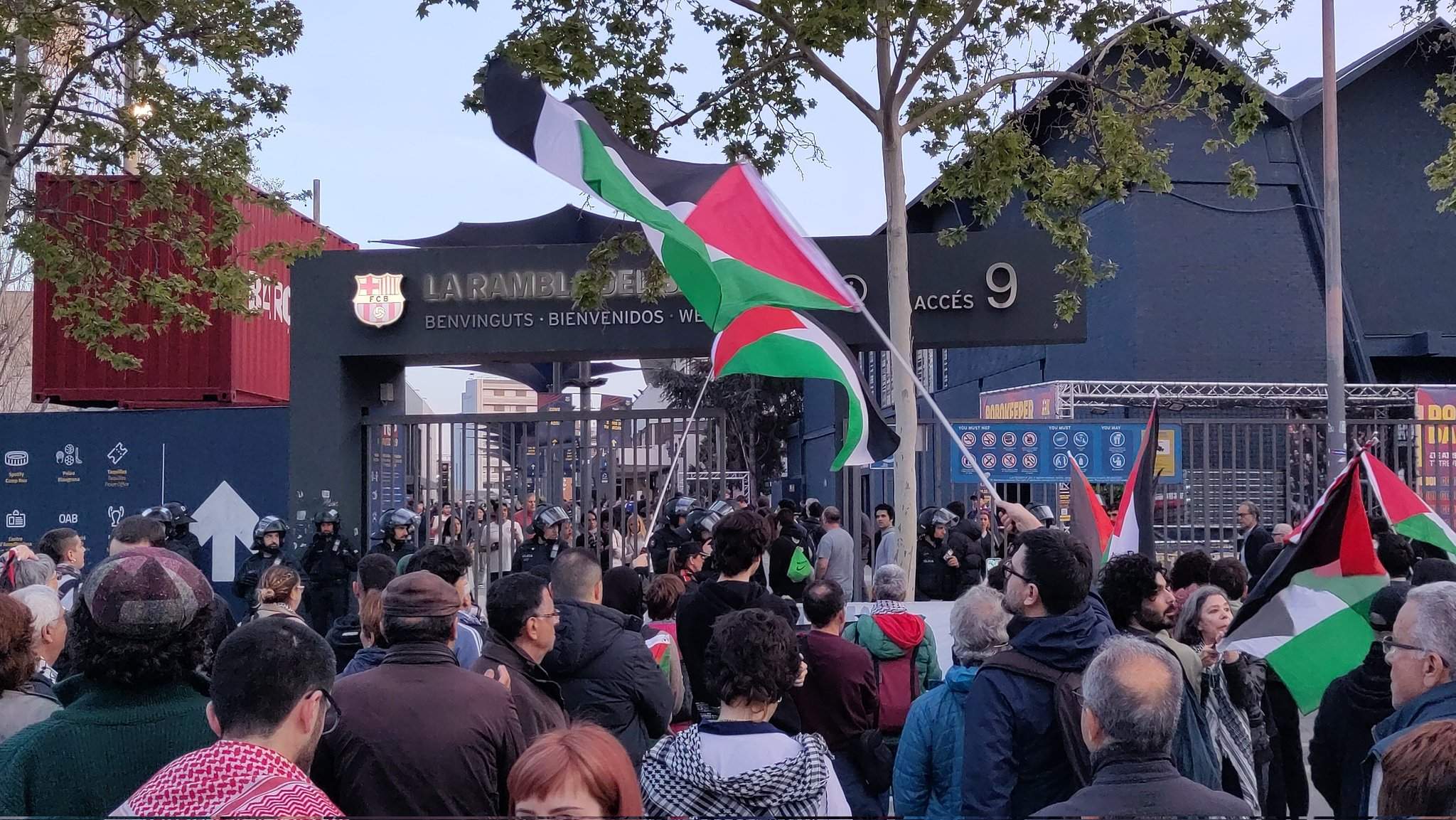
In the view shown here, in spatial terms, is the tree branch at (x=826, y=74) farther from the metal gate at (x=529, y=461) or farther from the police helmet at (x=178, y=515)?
the police helmet at (x=178, y=515)

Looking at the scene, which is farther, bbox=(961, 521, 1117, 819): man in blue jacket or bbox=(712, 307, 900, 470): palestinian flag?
bbox=(712, 307, 900, 470): palestinian flag

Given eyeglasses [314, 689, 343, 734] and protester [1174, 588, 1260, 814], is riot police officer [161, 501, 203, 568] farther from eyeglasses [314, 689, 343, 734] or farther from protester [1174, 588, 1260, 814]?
protester [1174, 588, 1260, 814]

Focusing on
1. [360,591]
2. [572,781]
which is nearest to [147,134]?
[360,591]

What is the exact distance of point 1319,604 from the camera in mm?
5359

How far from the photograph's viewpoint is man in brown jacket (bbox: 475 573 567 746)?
479 cm

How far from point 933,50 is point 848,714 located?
703cm

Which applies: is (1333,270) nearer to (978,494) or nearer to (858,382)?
(978,494)

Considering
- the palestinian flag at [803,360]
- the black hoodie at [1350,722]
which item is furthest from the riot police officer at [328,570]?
the black hoodie at [1350,722]

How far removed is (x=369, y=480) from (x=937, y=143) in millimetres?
7606

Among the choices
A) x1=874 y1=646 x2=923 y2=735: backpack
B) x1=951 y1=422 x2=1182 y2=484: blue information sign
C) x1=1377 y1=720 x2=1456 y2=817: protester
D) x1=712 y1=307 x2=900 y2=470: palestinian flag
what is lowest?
x1=874 y1=646 x2=923 y2=735: backpack

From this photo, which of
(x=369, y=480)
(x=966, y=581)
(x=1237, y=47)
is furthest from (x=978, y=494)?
(x=369, y=480)

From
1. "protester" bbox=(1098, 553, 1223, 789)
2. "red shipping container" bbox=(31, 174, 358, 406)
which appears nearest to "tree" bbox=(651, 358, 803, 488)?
"red shipping container" bbox=(31, 174, 358, 406)

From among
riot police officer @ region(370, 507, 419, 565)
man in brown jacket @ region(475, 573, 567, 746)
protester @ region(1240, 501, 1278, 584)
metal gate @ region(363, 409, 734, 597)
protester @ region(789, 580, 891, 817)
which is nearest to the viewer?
man in brown jacket @ region(475, 573, 567, 746)

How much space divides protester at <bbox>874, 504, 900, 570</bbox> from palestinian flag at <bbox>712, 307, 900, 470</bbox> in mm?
2246
